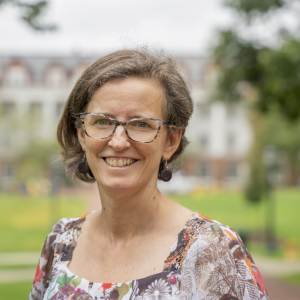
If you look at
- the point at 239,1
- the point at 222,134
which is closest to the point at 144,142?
the point at 239,1

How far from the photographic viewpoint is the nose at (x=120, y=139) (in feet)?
6.91

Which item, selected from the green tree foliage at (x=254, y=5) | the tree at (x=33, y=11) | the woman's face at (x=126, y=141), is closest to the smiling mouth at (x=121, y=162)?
the woman's face at (x=126, y=141)

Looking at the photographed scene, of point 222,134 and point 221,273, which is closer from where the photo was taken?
point 221,273

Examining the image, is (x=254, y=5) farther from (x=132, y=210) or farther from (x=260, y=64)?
(x=132, y=210)

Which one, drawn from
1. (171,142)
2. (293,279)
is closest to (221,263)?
→ (171,142)

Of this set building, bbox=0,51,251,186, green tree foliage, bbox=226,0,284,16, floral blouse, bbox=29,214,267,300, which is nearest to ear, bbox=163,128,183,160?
floral blouse, bbox=29,214,267,300

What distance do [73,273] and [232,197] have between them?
36.7 metres

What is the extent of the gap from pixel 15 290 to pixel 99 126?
1028cm

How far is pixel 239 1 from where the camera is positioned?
45.1ft

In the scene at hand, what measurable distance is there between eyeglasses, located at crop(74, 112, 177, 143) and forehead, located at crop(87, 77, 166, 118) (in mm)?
18

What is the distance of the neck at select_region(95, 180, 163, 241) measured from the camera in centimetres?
220

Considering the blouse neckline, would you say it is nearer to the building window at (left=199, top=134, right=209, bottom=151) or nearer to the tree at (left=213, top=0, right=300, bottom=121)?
the tree at (left=213, top=0, right=300, bottom=121)

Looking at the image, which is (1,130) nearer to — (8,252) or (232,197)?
(232,197)

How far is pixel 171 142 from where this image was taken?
2.27m
